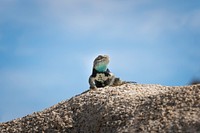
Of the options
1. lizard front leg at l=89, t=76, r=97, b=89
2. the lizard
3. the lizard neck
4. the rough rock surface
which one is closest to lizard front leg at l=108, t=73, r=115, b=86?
the lizard

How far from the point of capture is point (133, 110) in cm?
890

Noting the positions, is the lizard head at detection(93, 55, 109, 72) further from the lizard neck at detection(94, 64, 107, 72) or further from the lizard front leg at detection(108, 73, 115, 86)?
the lizard front leg at detection(108, 73, 115, 86)

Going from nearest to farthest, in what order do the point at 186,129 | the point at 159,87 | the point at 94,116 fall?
the point at 186,129 < the point at 94,116 < the point at 159,87

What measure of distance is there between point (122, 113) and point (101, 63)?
3.91 m

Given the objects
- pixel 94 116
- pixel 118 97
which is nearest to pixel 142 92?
pixel 118 97

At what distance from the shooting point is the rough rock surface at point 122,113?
8008 millimetres

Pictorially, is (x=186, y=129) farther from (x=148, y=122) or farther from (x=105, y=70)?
(x=105, y=70)

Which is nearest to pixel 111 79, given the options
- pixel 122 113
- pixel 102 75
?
pixel 102 75

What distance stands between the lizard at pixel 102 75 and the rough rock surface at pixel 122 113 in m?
1.02

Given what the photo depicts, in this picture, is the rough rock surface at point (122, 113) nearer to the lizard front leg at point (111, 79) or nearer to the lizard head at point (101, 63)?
the lizard front leg at point (111, 79)

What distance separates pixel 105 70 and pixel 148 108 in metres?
4.29

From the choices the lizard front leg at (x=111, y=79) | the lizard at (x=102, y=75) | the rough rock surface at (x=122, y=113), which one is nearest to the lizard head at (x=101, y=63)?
the lizard at (x=102, y=75)

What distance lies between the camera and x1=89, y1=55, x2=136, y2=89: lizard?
41.5ft

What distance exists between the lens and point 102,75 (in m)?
12.8
